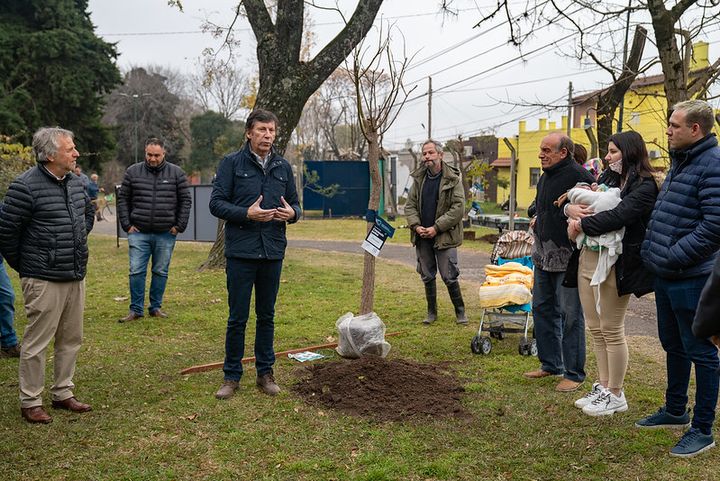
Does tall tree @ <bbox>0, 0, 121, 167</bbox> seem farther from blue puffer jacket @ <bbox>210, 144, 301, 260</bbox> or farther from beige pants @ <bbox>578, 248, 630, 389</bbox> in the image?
beige pants @ <bbox>578, 248, 630, 389</bbox>

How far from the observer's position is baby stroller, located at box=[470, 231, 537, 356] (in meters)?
6.32

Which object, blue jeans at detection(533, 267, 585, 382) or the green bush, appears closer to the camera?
blue jeans at detection(533, 267, 585, 382)

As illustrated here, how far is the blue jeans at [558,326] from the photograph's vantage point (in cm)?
515

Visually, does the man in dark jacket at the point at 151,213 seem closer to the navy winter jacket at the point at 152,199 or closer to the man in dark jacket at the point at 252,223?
the navy winter jacket at the point at 152,199

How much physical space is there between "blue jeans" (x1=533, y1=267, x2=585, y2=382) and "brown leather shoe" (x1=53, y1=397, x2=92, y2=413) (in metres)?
3.51

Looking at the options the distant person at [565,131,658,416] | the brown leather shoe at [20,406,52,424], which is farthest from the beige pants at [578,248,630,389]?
the brown leather shoe at [20,406,52,424]

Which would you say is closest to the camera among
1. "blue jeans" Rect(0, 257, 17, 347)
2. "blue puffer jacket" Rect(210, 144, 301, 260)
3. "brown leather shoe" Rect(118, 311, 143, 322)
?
"blue puffer jacket" Rect(210, 144, 301, 260)

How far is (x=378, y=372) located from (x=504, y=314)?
1878mm

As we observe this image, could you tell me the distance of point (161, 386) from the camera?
523cm

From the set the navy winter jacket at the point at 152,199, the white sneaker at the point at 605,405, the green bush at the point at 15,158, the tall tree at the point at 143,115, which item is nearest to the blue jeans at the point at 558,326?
the white sneaker at the point at 605,405

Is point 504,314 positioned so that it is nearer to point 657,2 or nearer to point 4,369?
point 657,2

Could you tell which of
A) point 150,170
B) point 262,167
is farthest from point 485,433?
point 150,170

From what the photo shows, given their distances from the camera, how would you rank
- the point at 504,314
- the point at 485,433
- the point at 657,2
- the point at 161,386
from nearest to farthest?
the point at 485,433
the point at 161,386
the point at 504,314
the point at 657,2

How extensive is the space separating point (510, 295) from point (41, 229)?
4.10m
